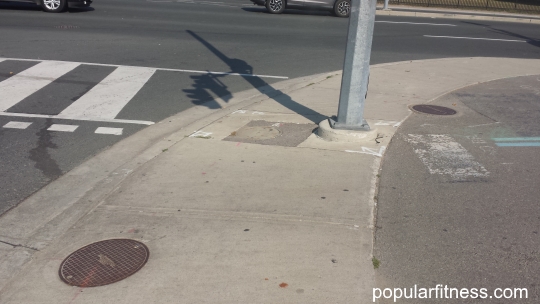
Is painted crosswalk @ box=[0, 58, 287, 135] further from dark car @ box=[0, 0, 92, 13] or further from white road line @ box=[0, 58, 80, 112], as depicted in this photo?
dark car @ box=[0, 0, 92, 13]

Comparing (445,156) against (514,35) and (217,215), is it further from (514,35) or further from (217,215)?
(514,35)

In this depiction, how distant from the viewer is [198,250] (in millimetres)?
4402

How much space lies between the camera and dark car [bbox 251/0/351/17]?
21.5 meters

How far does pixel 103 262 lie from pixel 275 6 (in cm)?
1889

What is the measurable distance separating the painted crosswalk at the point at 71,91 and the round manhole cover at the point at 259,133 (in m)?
1.51

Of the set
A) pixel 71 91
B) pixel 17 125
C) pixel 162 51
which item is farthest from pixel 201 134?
pixel 162 51

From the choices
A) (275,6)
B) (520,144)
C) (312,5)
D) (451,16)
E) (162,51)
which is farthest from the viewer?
(451,16)

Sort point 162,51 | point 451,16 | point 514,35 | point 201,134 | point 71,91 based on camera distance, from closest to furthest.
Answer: point 201,134, point 71,91, point 162,51, point 514,35, point 451,16

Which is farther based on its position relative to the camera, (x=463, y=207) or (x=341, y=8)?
(x=341, y=8)

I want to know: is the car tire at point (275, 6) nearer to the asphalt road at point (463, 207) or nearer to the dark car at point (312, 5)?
the dark car at point (312, 5)

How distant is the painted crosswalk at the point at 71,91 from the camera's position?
8.13 metres

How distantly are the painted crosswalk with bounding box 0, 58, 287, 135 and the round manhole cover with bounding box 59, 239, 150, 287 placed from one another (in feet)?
10.9

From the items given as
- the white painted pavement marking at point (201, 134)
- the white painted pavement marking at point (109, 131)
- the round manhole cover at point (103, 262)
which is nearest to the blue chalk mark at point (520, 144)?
the white painted pavement marking at point (201, 134)

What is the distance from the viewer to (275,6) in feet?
71.6
